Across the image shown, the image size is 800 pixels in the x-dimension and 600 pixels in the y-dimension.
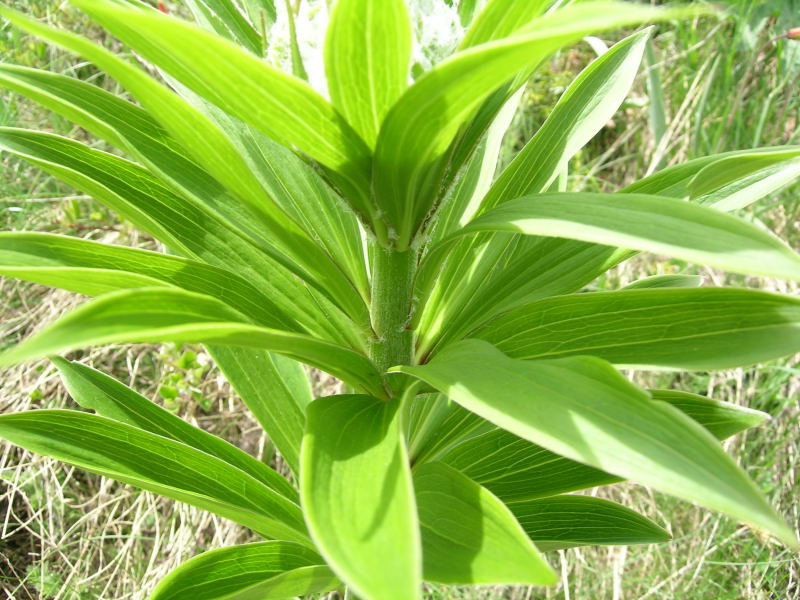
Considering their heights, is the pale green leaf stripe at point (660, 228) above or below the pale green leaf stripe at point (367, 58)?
below

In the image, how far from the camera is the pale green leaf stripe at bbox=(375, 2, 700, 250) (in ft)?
1.69

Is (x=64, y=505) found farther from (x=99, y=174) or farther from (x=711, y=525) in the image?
(x=711, y=525)

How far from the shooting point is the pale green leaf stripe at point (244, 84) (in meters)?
0.56

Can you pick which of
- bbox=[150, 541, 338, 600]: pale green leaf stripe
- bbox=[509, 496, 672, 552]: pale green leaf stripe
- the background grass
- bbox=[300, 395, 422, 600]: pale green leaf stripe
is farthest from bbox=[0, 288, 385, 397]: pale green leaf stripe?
the background grass

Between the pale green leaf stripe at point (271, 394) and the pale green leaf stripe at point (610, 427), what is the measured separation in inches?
19.2

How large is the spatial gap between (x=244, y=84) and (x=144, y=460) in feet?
1.90

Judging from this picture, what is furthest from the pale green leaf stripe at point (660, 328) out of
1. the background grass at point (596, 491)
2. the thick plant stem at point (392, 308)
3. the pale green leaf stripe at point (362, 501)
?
the background grass at point (596, 491)

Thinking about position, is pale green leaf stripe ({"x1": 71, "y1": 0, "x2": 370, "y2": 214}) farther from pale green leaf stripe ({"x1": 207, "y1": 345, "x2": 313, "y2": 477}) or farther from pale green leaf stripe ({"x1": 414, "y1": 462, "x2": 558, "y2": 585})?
pale green leaf stripe ({"x1": 207, "y1": 345, "x2": 313, "y2": 477})

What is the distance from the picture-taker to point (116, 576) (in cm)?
171

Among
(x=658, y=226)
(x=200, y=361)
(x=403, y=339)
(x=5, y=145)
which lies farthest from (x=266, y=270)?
(x=200, y=361)

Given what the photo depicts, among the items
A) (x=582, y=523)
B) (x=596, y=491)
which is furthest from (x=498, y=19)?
(x=596, y=491)

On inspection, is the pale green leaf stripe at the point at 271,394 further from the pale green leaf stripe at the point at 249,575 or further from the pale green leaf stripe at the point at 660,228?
the pale green leaf stripe at the point at 660,228

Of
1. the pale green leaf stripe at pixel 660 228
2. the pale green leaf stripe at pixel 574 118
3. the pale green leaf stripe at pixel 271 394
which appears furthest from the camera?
the pale green leaf stripe at pixel 271 394

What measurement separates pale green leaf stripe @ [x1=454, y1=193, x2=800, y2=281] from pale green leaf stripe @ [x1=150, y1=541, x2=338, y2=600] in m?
0.51
